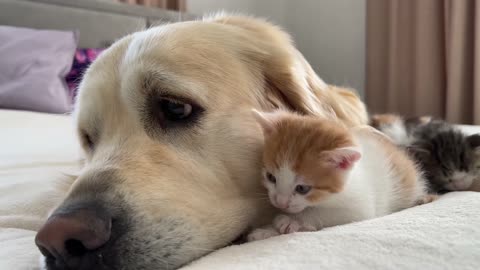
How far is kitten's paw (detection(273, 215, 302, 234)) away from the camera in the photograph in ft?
3.03

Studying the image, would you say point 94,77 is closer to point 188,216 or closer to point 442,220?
point 188,216

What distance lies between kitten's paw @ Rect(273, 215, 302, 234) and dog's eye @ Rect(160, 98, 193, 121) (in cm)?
32

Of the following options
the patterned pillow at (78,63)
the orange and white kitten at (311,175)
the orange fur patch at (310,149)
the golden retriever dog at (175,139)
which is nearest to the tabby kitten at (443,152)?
the golden retriever dog at (175,139)

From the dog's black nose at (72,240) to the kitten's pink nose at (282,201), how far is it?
37 cm

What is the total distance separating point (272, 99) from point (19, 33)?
2.55 metres

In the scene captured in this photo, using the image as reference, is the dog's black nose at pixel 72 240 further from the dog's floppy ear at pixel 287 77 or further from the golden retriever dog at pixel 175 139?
the dog's floppy ear at pixel 287 77

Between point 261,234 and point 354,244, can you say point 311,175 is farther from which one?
point 354,244

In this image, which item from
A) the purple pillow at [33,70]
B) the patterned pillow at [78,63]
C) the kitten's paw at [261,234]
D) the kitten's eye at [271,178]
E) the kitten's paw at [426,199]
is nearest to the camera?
the kitten's paw at [261,234]

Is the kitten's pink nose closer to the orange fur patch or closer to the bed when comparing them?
the orange fur patch

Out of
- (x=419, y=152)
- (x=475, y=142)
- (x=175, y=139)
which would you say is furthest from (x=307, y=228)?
(x=475, y=142)

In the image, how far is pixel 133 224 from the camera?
84 cm

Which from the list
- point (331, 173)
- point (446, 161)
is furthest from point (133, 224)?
point (446, 161)

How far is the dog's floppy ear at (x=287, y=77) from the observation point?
4.09 feet

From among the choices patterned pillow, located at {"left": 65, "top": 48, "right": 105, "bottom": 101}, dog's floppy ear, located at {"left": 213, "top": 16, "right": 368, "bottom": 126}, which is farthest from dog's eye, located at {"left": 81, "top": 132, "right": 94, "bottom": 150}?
patterned pillow, located at {"left": 65, "top": 48, "right": 105, "bottom": 101}
